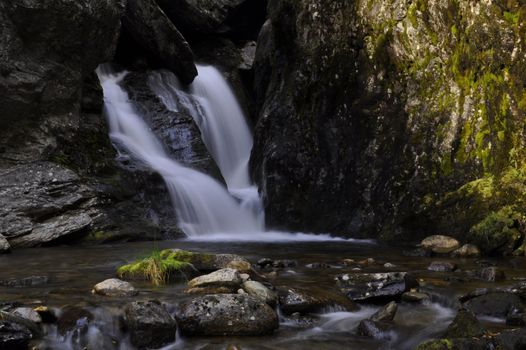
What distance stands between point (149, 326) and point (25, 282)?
8.78 ft

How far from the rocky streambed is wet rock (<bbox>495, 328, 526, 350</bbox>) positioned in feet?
0.03

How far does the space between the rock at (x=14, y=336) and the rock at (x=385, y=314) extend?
3383mm

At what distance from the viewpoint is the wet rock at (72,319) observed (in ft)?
17.4

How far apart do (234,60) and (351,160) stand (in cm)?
1513

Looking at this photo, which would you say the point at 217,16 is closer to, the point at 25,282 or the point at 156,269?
the point at 156,269

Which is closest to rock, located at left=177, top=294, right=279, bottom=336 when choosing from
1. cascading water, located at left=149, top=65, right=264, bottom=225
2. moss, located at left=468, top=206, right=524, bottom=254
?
moss, located at left=468, top=206, right=524, bottom=254

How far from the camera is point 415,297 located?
657cm

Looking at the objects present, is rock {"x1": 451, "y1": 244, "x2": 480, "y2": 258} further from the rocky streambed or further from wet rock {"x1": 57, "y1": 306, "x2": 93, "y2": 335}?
wet rock {"x1": 57, "y1": 306, "x2": 93, "y2": 335}

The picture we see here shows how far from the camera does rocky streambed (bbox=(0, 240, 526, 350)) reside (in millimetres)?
5164

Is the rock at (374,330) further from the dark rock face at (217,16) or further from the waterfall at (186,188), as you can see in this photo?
the dark rock face at (217,16)

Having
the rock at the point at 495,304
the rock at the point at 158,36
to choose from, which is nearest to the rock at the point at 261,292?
the rock at the point at 495,304

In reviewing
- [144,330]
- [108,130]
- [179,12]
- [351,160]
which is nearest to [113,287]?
[144,330]

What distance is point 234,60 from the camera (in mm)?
28641

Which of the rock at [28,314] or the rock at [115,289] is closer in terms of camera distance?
the rock at [28,314]
